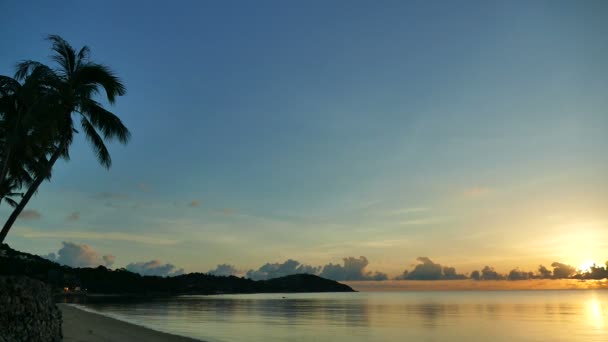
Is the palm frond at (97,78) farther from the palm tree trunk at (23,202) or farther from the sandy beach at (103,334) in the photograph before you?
the sandy beach at (103,334)

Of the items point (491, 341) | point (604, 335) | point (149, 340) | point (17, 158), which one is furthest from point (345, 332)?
point (17, 158)

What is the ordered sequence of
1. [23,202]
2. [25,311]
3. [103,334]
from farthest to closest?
1. [103,334]
2. [23,202]
3. [25,311]

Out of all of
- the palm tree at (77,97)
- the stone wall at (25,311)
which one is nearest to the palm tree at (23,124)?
the palm tree at (77,97)

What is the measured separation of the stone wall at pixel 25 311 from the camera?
11219 millimetres

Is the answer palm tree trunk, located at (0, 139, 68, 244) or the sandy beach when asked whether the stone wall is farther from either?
palm tree trunk, located at (0, 139, 68, 244)

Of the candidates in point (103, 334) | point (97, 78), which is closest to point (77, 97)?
point (97, 78)

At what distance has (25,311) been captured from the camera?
11773 millimetres

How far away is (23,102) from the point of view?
23953 mm

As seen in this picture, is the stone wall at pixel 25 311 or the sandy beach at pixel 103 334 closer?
the stone wall at pixel 25 311

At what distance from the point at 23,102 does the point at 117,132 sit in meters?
5.24

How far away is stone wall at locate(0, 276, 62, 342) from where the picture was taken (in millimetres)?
11219

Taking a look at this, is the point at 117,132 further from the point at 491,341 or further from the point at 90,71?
the point at 491,341

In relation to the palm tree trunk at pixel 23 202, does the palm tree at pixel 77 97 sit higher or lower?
higher

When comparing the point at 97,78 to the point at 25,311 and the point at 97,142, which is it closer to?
the point at 97,142
